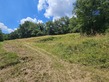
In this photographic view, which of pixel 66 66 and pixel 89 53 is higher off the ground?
pixel 89 53

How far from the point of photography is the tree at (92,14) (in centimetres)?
2891

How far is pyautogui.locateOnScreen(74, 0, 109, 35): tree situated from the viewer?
1138 inches

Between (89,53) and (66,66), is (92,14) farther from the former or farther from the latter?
(66,66)

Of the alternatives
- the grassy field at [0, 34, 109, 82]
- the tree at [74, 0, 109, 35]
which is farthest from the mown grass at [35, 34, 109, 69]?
the tree at [74, 0, 109, 35]

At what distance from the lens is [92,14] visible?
99.3ft

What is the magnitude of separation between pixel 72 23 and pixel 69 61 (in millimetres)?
24733

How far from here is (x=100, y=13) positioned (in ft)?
97.7

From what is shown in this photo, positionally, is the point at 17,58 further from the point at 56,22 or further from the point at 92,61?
the point at 56,22

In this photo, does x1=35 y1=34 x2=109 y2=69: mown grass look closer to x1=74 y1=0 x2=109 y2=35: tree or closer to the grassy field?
the grassy field

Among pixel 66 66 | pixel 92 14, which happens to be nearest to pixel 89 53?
pixel 66 66

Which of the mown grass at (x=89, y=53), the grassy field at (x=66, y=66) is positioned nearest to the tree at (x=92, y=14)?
the mown grass at (x=89, y=53)

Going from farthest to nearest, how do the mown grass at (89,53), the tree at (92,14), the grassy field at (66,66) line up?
the tree at (92,14)
the mown grass at (89,53)
the grassy field at (66,66)

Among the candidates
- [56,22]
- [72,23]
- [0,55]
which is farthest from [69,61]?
[56,22]

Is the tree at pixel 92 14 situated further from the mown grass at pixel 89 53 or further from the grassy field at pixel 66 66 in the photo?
the grassy field at pixel 66 66
